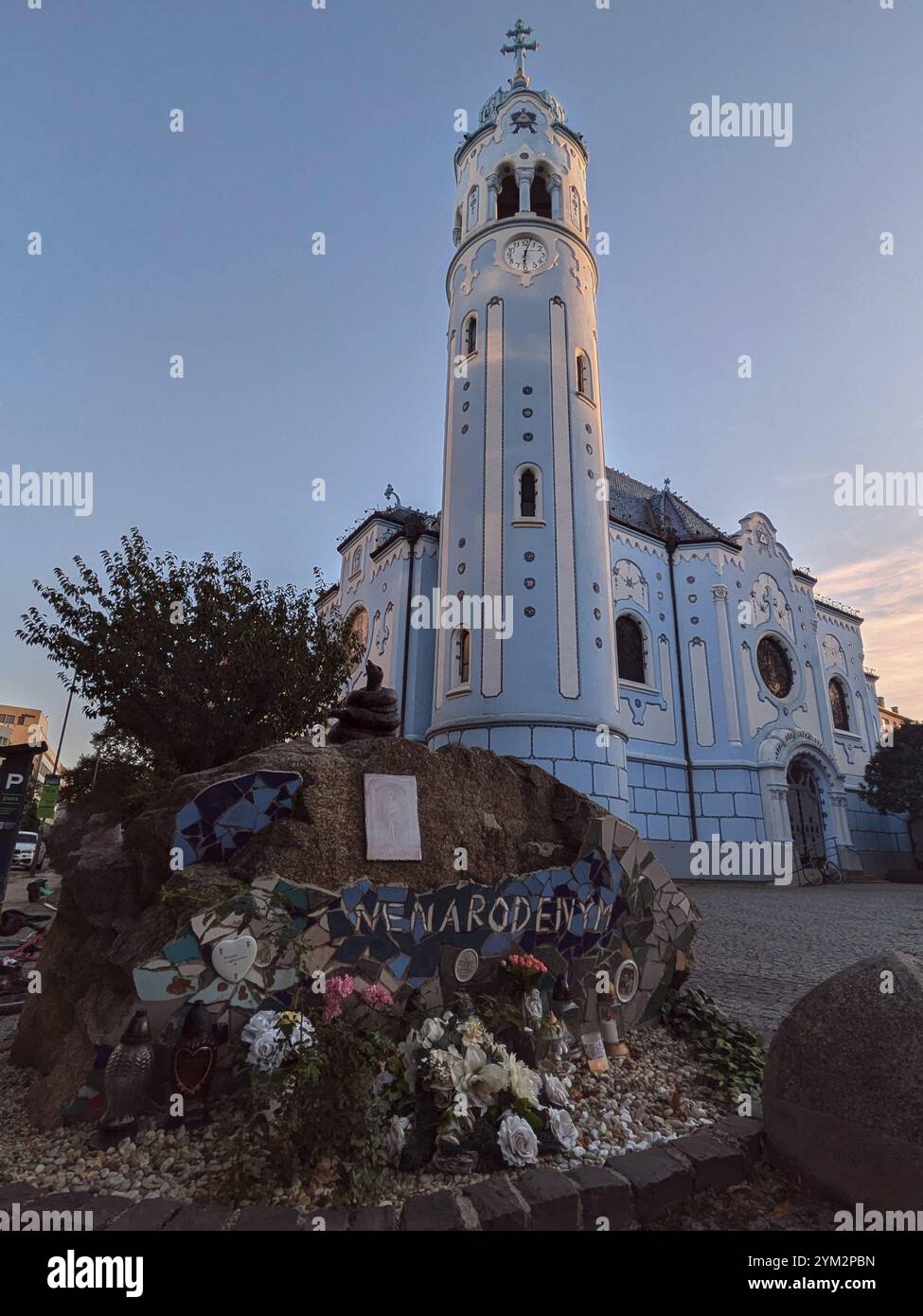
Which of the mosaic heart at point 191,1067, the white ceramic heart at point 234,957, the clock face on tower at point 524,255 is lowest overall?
the mosaic heart at point 191,1067

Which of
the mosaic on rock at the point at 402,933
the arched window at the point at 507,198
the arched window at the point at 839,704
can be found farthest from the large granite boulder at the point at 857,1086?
the arched window at the point at 839,704

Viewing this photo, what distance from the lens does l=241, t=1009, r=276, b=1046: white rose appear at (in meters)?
3.40

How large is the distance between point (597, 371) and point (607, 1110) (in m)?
21.0

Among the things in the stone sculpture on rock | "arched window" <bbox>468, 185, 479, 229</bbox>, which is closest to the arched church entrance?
the stone sculpture on rock

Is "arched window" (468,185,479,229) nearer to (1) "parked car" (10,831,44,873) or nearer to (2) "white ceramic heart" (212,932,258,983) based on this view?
(2) "white ceramic heart" (212,932,258,983)

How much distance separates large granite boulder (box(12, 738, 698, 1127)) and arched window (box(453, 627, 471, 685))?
39.7 ft

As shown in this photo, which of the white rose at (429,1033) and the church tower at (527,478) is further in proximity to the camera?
the church tower at (527,478)

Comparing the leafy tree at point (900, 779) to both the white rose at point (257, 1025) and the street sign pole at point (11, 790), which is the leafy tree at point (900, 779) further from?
the white rose at point (257, 1025)

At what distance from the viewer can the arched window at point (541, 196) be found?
21828mm

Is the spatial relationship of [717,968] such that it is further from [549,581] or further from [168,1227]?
[549,581]

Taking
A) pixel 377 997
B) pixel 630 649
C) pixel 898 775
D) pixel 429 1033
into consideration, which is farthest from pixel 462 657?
pixel 898 775

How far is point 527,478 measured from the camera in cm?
1845

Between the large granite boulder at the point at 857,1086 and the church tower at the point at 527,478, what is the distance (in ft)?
42.0
